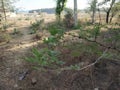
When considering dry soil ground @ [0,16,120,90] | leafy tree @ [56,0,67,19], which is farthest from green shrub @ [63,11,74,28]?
dry soil ground @ [0,16,120,90]

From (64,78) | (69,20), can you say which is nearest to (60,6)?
(69,20)

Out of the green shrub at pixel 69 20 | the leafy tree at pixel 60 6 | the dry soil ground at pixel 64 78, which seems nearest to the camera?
the dry soil ground at pixel 64 78

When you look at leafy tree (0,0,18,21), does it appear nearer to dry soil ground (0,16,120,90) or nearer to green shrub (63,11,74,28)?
green shrub (63,11,74,28)

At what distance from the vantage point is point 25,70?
7016 mm

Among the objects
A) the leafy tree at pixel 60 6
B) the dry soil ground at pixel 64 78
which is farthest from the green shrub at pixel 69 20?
the dry soil ground at pixel 64 78

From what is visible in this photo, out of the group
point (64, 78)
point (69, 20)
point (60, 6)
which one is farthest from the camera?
point (60, 6)

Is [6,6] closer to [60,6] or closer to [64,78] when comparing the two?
[60,6]

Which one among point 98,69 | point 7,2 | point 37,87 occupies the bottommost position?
point 37,87

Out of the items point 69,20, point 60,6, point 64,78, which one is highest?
point 60,6

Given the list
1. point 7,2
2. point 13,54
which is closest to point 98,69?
point 13,54

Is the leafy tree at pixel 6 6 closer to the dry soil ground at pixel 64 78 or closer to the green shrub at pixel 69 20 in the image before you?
the green shrub at pixel 69 20

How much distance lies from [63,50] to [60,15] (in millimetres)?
8685

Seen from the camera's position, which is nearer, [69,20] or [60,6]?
[69,20]

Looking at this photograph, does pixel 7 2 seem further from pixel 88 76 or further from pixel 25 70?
pixel 88 76
